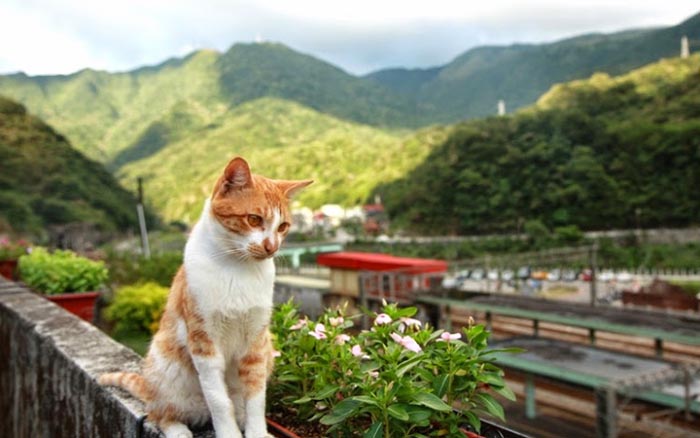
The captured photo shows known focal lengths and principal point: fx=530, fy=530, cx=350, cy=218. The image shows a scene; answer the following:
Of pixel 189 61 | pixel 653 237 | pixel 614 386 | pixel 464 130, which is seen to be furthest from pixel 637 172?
pixel 189 61

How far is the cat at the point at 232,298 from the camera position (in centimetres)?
100

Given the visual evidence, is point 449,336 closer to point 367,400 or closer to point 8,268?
point 367,400

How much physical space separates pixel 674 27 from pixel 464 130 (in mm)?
34177

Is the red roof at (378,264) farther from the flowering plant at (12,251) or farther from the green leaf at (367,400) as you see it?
the green leaf at (367,400)

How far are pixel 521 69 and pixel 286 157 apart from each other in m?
60.0

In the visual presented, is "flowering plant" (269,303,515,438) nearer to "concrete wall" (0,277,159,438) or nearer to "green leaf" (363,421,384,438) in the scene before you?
"green leaf" (363,421,384,438)

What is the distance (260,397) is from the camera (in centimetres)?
106

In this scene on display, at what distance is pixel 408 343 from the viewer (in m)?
0.99

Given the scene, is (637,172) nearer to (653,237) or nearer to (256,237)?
(653,237)

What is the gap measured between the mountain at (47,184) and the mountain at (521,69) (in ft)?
169

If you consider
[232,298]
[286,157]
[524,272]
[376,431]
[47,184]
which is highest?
[286,157]

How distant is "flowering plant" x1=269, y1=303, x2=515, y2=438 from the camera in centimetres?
92

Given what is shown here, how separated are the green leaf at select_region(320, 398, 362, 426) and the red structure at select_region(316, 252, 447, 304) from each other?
809 centimetres

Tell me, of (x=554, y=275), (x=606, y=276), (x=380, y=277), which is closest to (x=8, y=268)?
(x=380, y=277)
